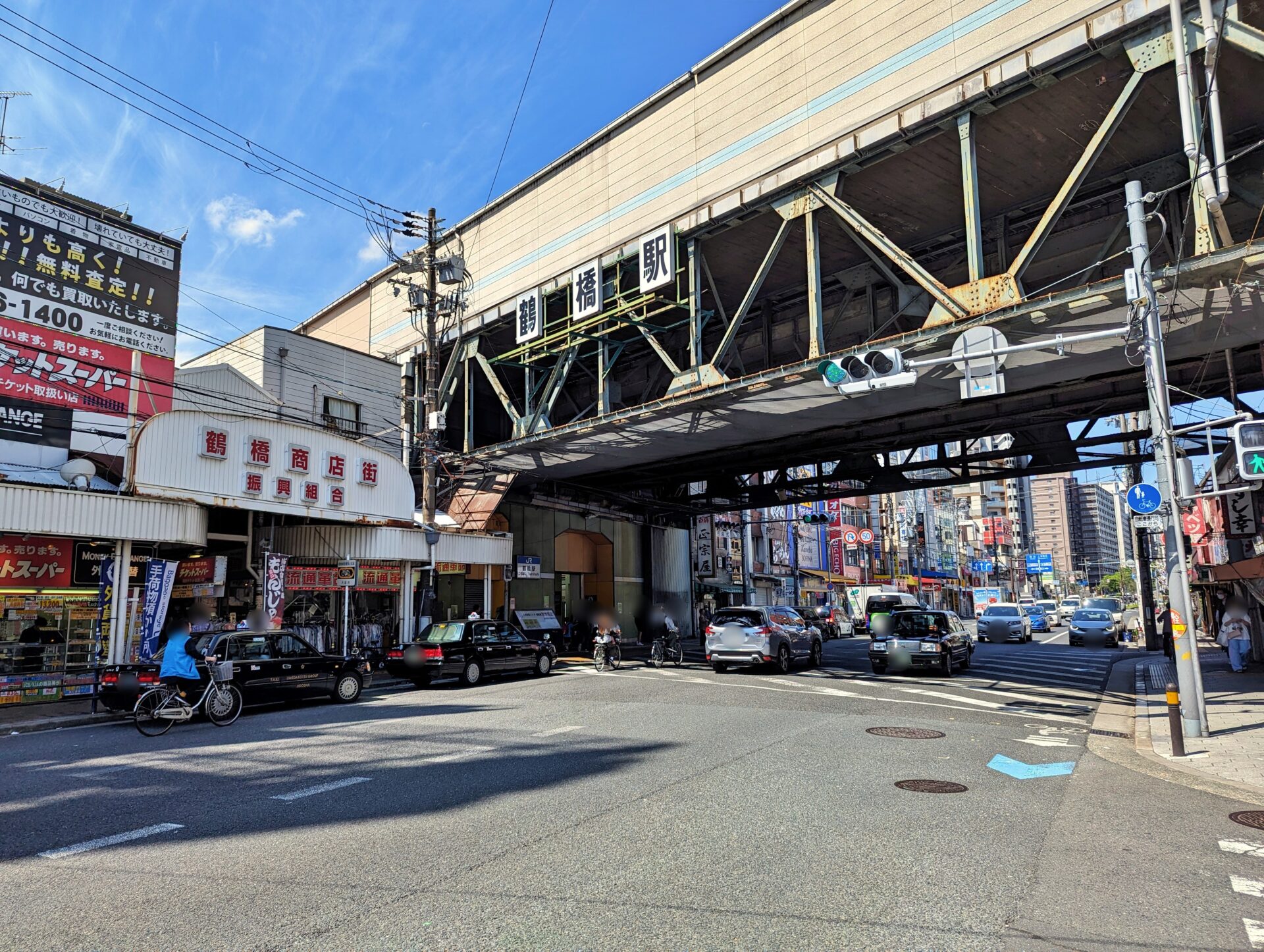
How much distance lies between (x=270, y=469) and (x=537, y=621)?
1227 centimetres

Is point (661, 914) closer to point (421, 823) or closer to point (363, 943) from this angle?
point (363, 943)

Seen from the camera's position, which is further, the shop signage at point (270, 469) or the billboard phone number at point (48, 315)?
the billboard phone number at point (48, 315)

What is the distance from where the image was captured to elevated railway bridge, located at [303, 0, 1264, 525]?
15078mm

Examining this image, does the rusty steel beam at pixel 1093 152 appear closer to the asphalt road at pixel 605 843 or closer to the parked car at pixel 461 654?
the asphalt road at pixel 605 843

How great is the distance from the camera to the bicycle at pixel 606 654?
2369 cm

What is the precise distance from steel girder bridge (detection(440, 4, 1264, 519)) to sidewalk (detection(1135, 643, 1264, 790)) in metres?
5.92

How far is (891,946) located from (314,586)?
19939 mm

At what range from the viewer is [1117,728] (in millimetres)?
12883

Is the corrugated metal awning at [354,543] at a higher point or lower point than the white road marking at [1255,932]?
higher

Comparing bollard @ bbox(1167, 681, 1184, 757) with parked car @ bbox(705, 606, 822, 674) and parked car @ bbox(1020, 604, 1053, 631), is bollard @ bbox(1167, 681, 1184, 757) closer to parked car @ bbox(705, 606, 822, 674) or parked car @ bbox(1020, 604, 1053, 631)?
parked car @ bbox(705, 606, 822, 674)

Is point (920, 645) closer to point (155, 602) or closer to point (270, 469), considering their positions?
point (270, 469)

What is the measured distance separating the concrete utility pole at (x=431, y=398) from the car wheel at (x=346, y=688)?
7867 mm

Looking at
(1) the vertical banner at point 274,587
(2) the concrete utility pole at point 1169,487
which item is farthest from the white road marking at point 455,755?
(1) the vertical banner at point 274,587

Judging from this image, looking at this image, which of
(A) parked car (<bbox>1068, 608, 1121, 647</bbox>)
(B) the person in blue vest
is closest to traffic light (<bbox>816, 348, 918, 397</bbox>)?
(B) the person in blue vest
